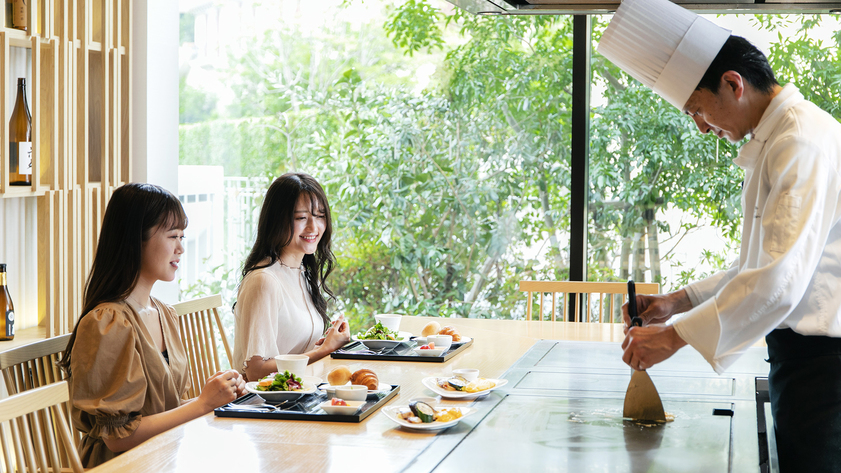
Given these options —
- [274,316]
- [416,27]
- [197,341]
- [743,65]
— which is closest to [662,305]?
[743,65]

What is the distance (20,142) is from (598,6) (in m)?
2.01

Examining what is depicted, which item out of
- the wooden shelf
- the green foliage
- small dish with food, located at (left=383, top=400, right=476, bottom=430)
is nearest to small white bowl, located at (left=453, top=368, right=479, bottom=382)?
small dish with food, located at (left=383, top=400, right=476, bottom=430)

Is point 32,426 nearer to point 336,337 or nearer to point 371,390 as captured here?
point 371,390

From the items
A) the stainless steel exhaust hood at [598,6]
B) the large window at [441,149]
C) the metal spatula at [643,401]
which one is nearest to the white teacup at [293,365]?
the metal spatula at [643,401]

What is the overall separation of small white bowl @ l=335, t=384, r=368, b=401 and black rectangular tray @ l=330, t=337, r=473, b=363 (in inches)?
20.4

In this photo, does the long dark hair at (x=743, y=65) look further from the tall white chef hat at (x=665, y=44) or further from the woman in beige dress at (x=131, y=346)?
the woman in beige dress at (x=131, y=346)

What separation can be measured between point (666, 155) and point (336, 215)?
177cm

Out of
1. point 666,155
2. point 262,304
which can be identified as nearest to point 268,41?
point 666,155

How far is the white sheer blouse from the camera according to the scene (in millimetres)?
2232

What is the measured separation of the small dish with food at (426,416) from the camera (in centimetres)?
150

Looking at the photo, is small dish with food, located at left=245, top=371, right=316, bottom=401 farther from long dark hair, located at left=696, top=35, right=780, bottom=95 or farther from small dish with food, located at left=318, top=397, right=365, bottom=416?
long dark hair, located at left=696, top=35, right=780, bottom=95

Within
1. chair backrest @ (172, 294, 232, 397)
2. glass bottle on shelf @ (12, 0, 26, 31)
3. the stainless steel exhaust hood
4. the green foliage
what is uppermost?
the green foliage

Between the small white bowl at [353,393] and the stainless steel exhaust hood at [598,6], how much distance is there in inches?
39.0

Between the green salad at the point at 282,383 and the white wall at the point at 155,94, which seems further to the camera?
the white wall at the point at 155,94
